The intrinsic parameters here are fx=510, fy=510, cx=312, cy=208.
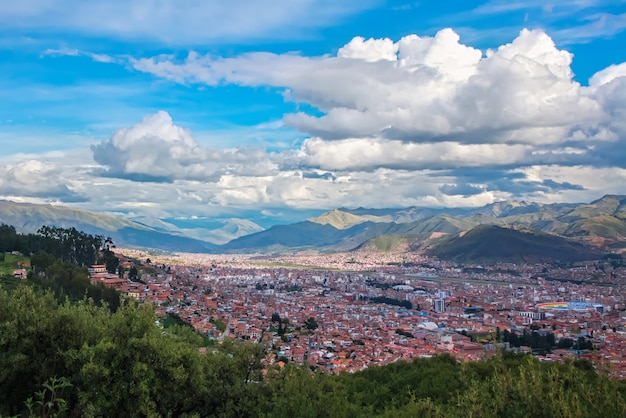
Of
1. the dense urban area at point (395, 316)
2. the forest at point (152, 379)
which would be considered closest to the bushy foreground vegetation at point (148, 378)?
the forest at point (152, 379)

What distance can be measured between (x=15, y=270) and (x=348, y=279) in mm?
124939

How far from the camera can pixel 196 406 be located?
20078 mm

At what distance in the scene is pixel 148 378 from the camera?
17734 millimetres

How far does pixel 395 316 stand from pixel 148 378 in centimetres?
8557

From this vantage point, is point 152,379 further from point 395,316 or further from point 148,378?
point 395,316

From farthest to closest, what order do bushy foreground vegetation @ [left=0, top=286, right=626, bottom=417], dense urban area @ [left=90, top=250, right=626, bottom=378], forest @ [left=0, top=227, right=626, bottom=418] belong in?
1. dense urban area @ [left=90, top=250, right=626, bottom=378]
2. bushy foreground vegetation @ [left=0, top=286, right=626, bottom=417]
3. forest @ [left=0, top=227, right=626, bottom=418]

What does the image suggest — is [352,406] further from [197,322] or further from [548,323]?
[548,323]

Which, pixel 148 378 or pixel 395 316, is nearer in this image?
pixel 148 378

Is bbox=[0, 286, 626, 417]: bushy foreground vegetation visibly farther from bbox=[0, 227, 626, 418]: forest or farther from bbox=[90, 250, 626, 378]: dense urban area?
bbox=[90, 250, 626, 378]: dense urban area

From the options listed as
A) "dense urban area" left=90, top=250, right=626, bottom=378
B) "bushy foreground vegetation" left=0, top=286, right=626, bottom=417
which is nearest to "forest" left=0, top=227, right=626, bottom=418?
"bushy foreground vegetation" left=0, top=286, right=626, bottom=417

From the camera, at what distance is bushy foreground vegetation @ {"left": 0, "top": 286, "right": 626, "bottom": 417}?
1648cm

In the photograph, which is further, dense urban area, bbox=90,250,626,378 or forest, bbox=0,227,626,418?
dense urban area, bbox=90,250,626,378

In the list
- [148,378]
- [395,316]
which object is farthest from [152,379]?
[395,316]

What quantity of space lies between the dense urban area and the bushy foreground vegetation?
10.8 feet
